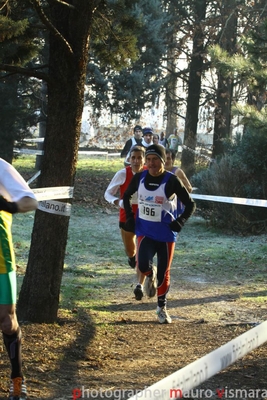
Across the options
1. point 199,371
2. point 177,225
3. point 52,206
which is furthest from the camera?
point 177,225

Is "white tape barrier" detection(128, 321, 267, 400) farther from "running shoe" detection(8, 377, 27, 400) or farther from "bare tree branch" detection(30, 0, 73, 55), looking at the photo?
"bare tree branch" detection(30, 0, 73, 55)

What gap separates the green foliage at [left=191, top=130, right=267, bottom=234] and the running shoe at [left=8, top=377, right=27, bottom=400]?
511 inches

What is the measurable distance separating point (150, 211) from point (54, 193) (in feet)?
4.97

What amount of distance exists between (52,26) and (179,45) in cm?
2672

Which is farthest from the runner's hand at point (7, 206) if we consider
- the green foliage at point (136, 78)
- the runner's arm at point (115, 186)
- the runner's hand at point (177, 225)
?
the green foliage at point (136, 78)

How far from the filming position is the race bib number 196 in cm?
866

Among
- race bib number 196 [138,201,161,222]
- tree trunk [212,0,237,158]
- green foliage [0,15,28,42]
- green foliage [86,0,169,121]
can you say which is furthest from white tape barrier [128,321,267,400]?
tree trunk [212,0,237,158]

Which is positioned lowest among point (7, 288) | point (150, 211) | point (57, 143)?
point (7, 288)

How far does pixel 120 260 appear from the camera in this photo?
13.7 m

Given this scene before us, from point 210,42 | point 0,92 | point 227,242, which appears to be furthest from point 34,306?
point 210,42

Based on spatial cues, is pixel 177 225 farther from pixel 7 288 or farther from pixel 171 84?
pixel 171 84

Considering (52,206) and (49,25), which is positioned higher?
(49,25)

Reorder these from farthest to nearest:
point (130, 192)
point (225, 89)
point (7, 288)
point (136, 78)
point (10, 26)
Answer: point (225, 89) → point (136, 78) → point (130, 192) → point (10, 26) → point (7, 288)

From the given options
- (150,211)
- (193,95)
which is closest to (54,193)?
(150,211)
